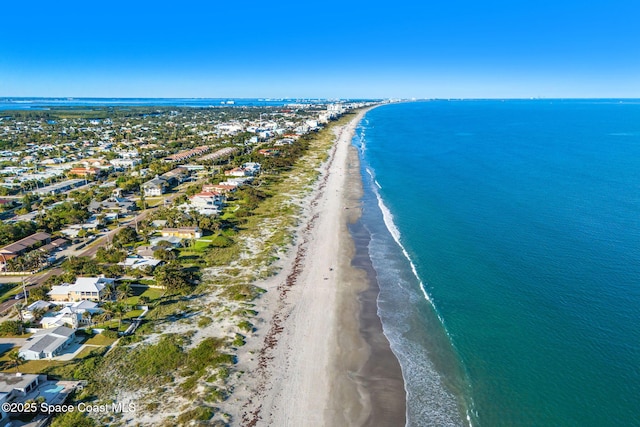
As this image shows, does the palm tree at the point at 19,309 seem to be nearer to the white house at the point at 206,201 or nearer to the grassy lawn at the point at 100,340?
the grassy lawn at the point at 100,340

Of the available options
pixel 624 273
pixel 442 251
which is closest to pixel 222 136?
pixel 442 251

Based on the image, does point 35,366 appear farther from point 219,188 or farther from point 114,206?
point 219,188

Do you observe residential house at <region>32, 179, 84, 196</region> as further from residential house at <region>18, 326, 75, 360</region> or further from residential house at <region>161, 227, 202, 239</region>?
residential house at <region>18, 326, 75, 360</region>

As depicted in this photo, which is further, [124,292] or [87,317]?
[124,292]

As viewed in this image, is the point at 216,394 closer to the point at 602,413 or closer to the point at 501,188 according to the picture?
the point at 602,413

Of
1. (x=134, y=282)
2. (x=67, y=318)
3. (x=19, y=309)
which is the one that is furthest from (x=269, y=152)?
(x=67, y=318)

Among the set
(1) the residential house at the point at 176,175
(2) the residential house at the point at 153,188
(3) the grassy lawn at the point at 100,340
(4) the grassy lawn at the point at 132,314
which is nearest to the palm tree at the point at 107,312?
(4) the grassy lawn at the point at 132,314

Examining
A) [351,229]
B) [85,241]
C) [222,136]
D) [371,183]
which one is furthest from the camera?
[222,136]
